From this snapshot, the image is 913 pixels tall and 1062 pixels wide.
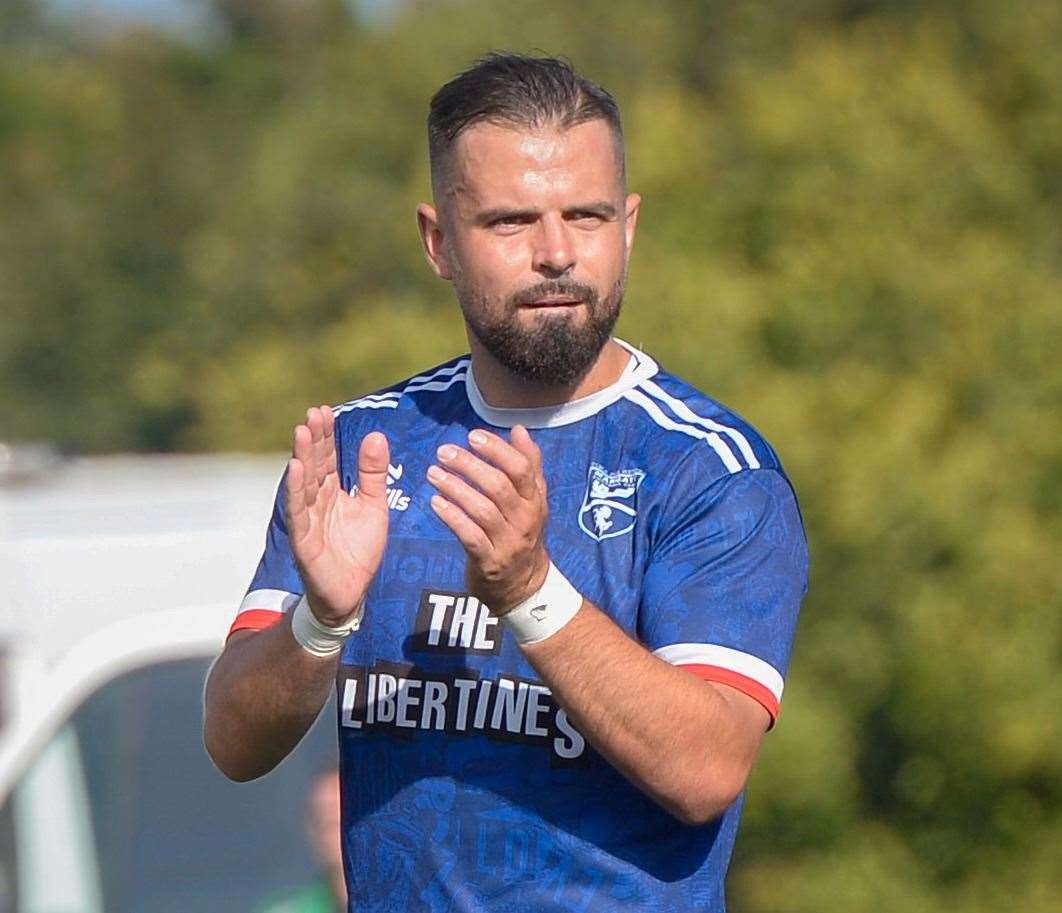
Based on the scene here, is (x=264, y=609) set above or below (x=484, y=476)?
below

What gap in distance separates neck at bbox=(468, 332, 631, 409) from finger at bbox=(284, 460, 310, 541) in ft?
1.16

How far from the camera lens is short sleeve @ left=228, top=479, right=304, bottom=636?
9.09ft

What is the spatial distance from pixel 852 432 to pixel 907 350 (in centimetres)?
140

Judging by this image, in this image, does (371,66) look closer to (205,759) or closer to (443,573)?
(205,759)

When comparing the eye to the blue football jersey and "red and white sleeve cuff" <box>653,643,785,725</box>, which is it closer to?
the blue football jersey

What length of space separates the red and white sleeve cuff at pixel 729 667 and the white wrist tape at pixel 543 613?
149 millimetres

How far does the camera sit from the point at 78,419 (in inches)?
784

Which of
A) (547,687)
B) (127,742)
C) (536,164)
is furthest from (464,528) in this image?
(127,742)

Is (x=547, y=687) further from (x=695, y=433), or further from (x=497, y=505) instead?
(x=695, y=433)

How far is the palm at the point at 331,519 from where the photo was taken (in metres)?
2.49

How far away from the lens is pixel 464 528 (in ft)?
7.47

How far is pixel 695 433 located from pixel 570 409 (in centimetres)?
18

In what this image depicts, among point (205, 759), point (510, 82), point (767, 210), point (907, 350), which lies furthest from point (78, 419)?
point (510, 82)

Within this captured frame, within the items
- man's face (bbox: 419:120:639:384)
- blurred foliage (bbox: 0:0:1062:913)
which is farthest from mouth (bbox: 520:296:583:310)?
blurred foliage (bbox: 0:0:1062:913)
